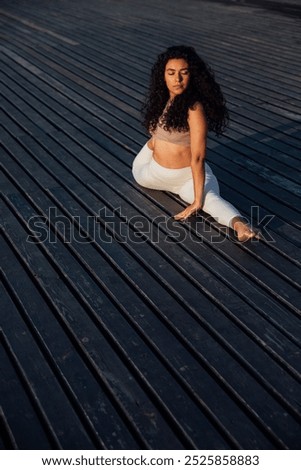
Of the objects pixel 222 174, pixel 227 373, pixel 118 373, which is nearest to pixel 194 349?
pixel 227 373

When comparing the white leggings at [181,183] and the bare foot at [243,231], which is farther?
the white leggings at [181,183]

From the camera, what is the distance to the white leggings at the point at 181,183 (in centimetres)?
409

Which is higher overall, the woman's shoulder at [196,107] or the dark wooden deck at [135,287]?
the woman's shoulder at [196,107]

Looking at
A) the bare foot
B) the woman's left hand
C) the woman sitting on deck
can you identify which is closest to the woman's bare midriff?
the woman sitting on deck

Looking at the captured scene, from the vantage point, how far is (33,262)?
3.79 metres

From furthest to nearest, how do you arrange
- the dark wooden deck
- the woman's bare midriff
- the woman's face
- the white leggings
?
the woman's bare midriff < the white leggings < the woman's face < the dark wooden deck

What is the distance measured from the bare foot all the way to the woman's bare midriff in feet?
2.25

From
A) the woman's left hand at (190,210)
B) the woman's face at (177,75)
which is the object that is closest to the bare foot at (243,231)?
the woman's left hand at (190,210)

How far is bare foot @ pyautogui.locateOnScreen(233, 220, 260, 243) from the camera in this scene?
3.91 metres

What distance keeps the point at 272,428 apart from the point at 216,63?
671 centimetres

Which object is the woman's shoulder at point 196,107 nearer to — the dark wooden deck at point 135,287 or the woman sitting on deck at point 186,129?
the woman sitting on deck at point 186,129

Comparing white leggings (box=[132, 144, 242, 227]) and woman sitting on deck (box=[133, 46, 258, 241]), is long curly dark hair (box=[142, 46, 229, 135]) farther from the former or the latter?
white leggings (box=[132, 144, 242, 227])

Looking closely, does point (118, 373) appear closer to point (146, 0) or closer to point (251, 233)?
point (251, 233)

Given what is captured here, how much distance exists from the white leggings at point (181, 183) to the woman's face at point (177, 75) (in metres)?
0.65
